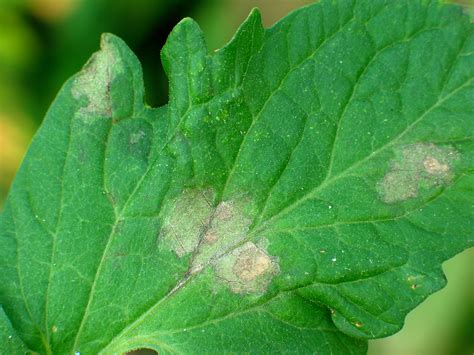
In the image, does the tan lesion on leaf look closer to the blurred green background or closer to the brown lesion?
the brown lesion

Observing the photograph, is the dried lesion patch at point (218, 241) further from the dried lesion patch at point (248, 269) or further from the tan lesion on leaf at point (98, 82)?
the tan lesion on leaf at point (98, 82)

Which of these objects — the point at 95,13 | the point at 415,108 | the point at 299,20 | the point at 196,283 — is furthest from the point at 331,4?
the point at 95,13

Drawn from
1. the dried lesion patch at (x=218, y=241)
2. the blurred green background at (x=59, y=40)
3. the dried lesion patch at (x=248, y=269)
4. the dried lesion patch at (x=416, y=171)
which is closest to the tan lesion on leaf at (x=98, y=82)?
the dried lesion patch at (x=218, y=241)

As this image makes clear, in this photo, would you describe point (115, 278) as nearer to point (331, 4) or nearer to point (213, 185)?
point (213, 185)

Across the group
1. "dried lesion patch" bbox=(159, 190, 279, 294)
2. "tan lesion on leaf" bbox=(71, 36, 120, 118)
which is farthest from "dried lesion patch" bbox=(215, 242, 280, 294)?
"tan lesion on leaf" bbox=(71, 36, 120, 118)

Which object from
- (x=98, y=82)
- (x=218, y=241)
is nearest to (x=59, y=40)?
(x=98, y=82)
